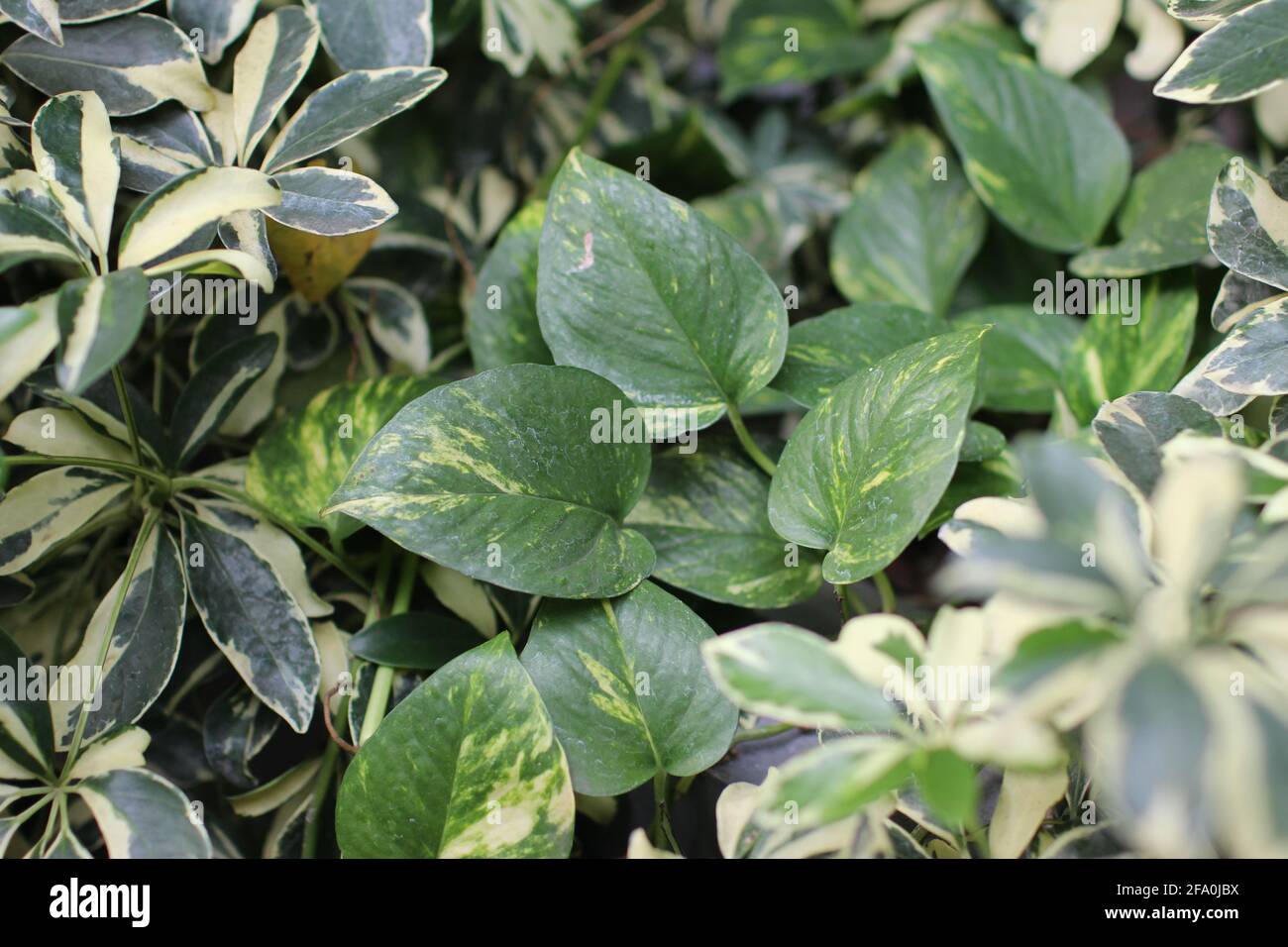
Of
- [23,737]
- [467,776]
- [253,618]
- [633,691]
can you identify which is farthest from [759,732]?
[23,737]

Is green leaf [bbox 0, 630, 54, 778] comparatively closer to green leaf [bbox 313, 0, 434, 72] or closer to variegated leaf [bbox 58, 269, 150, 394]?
variegated leaf [bbox 58, 269, 150, 394]

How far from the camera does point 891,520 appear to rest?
1.78 feet

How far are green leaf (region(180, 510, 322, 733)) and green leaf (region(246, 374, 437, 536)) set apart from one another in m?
0.04

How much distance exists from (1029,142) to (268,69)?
0.64 metres

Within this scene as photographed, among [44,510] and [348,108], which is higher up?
[348,108]

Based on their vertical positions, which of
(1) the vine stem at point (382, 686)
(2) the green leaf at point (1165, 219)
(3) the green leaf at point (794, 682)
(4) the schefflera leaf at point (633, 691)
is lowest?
(1) the vine stem at point (382, 686)

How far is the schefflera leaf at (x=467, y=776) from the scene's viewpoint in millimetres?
536

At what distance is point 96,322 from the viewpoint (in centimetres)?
45

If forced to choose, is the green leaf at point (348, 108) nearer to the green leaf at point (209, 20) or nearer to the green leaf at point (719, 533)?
the green leaf at point (209, 20)

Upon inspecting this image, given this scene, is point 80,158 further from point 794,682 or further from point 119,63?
point 794,682

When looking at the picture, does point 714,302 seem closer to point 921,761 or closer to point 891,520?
point 891,520

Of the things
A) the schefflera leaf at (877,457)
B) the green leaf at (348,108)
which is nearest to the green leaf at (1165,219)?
the schefflera leaf at (877,457)

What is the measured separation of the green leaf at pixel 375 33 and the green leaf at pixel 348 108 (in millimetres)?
47

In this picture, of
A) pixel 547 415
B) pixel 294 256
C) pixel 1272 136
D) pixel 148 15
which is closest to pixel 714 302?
pixel 547 415
